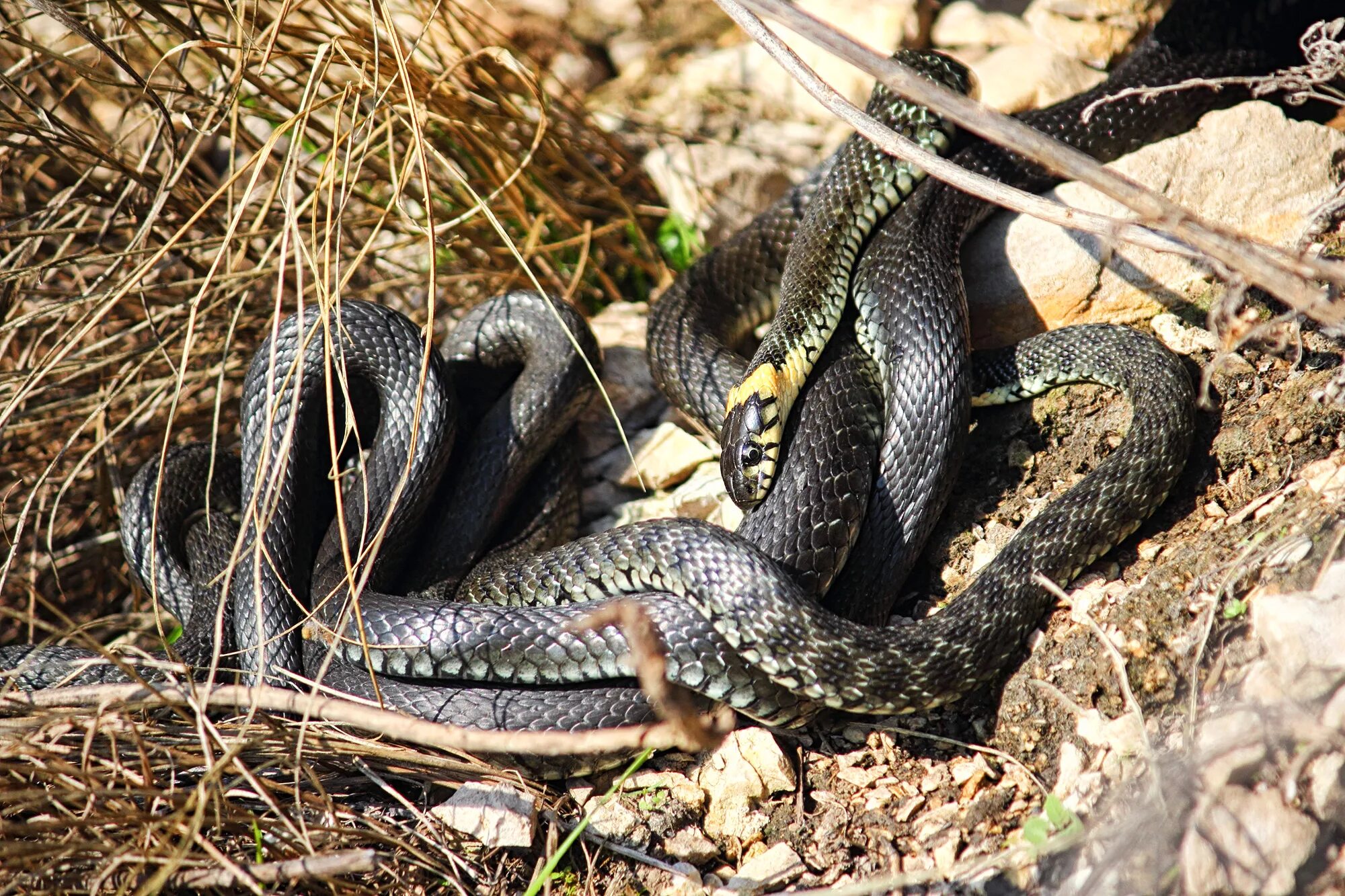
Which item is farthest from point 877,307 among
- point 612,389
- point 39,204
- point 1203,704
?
point 39,204

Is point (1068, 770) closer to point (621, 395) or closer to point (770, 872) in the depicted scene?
point (770, 872)

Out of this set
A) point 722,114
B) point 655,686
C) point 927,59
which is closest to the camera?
point 655,686

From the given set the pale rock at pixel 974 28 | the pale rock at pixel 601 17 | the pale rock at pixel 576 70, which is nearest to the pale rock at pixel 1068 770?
the pale rock at pixel 974 28

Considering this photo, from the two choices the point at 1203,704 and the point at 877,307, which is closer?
the point at 1203,704

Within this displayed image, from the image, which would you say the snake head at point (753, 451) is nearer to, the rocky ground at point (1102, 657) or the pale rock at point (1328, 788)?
the rocky ground at point (1102, 657)

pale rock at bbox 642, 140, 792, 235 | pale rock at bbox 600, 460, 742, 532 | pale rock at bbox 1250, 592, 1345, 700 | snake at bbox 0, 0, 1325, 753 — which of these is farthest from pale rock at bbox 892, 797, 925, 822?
pale rock at bbox 642, 140, 792, 235

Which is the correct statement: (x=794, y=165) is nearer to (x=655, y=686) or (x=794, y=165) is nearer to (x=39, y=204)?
(x=39, y=204)
